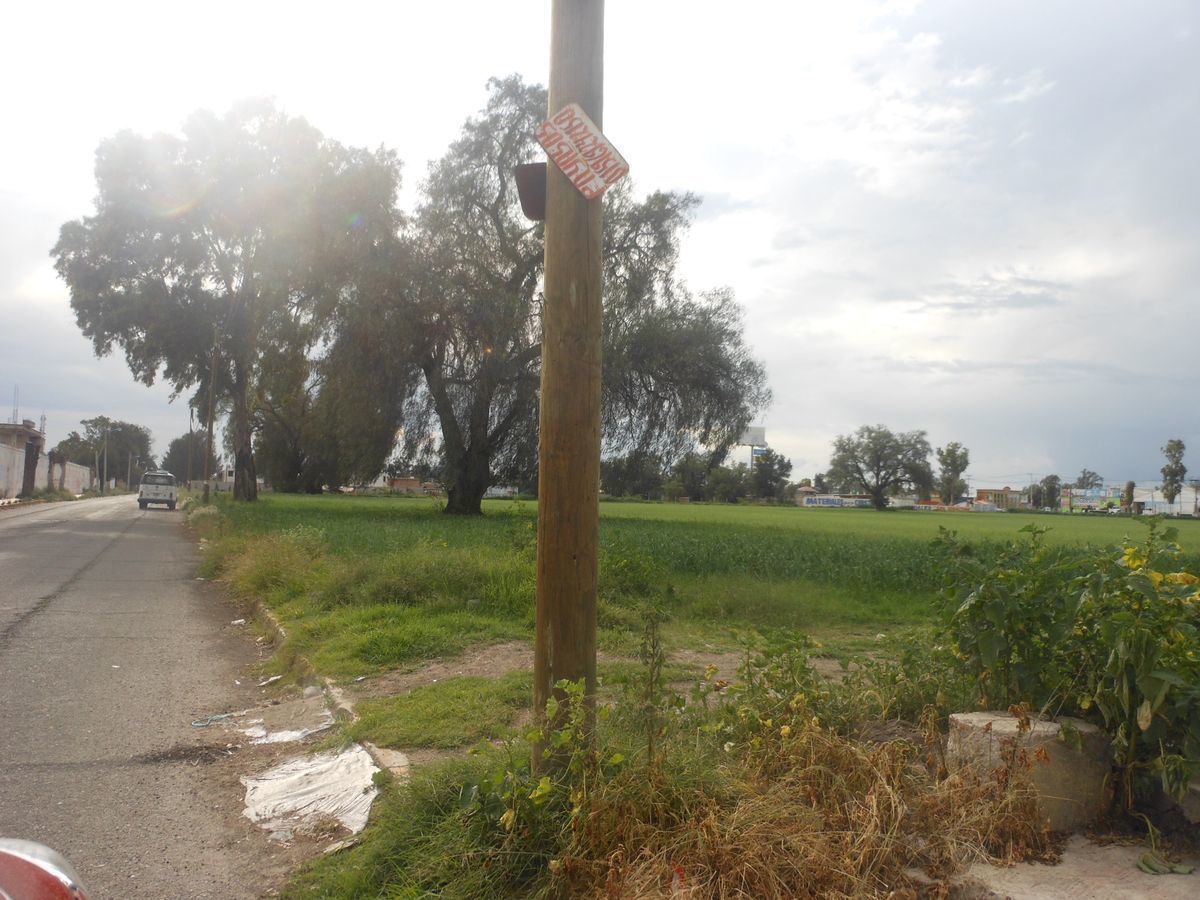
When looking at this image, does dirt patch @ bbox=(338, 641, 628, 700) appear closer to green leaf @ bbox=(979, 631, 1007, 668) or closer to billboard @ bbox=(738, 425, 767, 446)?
green leaf @ bbox=(979, 631, 1007, 668)

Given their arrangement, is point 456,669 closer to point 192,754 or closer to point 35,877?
point 192,754

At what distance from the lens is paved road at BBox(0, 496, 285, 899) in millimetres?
4031

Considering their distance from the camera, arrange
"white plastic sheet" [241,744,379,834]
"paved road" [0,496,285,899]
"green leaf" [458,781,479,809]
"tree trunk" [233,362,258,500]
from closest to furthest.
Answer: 1. "green leaf" [458,781,479,809]
2. "paved road" [0,496,285,899]
3. "white plastic sheet" [241,744,379,834]
4. "tree trunk" [233,362,258,500]

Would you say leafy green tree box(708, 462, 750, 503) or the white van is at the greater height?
leafy green tree box(708, 462, 750, 503)

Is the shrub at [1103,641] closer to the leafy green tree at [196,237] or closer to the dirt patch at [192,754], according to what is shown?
the dirt patch at [192,754]

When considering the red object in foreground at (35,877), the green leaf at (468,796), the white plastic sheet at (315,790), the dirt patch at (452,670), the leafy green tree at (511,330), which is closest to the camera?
the red object in foreground at (35,877)

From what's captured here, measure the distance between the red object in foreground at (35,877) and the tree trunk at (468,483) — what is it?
30632 millimetres

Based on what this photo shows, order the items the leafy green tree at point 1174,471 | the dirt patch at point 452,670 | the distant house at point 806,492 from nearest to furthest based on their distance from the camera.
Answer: the dirt patch at point 452,670, the leafy green tree at point 1174,471, the distant house at point 806,492

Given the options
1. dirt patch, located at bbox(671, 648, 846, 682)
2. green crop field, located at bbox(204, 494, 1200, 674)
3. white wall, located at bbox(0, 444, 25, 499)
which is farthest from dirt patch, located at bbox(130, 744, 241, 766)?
white wall, located at bbox(0, 444, 25, 499)

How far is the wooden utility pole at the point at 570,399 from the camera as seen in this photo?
361cm

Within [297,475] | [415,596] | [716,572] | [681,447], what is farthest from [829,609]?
[297,475]

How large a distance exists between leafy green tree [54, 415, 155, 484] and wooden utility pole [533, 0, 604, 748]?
119851 mm

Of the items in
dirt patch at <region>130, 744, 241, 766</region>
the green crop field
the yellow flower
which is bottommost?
dirt patch at <region>130, 744, 241, 766</region>

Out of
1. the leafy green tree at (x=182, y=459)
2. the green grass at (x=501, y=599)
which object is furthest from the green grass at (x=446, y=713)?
the leafy green tree at (x=182, y=459)
